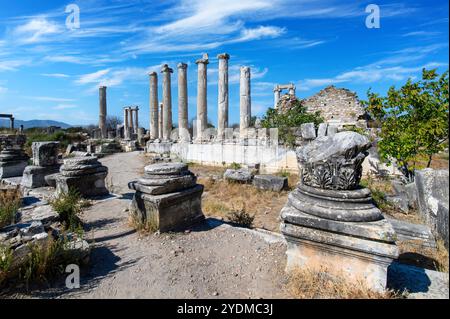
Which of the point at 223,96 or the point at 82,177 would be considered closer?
the point at 82,177

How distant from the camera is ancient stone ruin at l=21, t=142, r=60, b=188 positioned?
7.19 metres

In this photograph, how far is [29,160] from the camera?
374 inches

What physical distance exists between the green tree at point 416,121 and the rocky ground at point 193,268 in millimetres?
4563

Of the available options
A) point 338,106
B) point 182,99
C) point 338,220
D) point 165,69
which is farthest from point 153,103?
point 338,220

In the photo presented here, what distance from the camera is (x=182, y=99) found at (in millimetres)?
18281

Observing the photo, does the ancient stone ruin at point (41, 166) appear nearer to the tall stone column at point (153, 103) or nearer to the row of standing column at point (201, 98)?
the row of standing column at point (201, 98)

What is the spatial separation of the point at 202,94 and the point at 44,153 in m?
11.0

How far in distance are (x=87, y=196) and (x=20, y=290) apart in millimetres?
3825

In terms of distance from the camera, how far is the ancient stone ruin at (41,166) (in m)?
7.19

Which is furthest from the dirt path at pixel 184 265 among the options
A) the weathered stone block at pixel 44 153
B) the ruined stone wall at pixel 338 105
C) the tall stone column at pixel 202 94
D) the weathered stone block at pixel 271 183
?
the ruined stone wall at pixel 338 105

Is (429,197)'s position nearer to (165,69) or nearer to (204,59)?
(204,59)

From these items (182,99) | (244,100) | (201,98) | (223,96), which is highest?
(182,99)

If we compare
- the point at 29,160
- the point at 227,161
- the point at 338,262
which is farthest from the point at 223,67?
the point at 338,262
